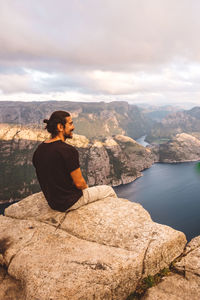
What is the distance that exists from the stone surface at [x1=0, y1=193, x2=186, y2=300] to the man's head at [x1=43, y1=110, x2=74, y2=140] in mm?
4248

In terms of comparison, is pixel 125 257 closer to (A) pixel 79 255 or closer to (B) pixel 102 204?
(A) pixel 79 255

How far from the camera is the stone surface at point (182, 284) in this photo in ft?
20.5

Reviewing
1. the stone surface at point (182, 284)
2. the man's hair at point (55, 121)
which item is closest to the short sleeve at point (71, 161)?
the man's hair at point (55, 121)

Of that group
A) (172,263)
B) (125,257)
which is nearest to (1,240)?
(125,257)

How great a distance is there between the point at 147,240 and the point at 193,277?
2009 mm

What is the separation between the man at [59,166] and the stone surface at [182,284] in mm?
4978

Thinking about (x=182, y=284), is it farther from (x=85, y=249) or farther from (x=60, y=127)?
(x=60, y=127)

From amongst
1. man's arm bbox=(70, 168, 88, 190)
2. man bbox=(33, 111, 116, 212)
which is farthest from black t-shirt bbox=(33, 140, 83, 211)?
man's arm bbox=(70, 168, 88, 190)

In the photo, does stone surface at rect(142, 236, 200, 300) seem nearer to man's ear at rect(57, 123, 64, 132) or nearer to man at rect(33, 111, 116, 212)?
man at rect(33, 111, 116, 212)

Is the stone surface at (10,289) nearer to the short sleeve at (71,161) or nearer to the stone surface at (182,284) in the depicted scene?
the stone surface at (182,284)

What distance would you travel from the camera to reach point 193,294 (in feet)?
20.3

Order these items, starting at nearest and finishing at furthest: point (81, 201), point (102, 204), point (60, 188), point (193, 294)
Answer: point (193, 294) < point (60, 188) < point (81, 201) < point (102, 204)

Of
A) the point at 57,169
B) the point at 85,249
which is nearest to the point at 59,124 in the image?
the point at 57,169

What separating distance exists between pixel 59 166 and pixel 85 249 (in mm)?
3626
